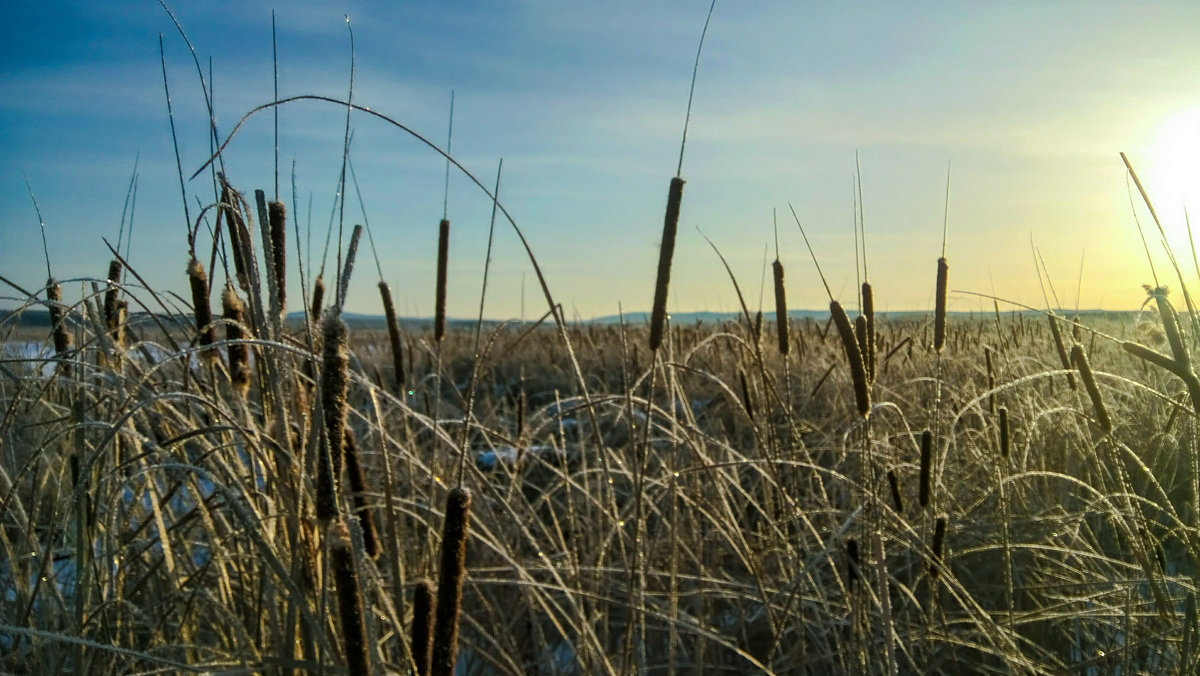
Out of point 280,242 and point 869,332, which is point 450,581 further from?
point 869,332

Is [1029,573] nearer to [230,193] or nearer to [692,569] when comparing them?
[692,569]

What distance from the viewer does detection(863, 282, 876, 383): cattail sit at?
5.23ft

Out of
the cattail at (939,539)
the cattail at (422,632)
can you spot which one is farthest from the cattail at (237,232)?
the cattail at (939,539)

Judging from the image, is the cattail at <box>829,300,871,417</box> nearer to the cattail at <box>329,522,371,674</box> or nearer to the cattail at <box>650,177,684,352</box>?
the cattail at <box>650,177,684,352</box>

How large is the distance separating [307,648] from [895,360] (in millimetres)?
5103

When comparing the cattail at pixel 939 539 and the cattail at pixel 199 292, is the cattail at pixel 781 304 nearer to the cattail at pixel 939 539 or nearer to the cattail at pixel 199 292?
the cattail at pixel 939 539

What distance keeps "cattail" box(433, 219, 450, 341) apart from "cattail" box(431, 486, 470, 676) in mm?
1051

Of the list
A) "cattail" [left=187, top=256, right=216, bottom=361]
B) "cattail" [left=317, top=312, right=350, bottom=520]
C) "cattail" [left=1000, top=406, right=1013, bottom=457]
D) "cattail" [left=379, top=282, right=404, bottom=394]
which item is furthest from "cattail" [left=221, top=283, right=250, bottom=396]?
"cattail" [left=1000, top=406, right=1013, bottom=457]

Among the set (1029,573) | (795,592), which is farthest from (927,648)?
(1029,573)

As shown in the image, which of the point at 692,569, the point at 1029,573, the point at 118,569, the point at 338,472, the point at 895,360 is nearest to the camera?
the point at 338,472

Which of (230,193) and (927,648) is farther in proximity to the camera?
(927,648)

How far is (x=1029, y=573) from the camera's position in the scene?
8.25 ft

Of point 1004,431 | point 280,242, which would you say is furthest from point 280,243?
point 1004,431

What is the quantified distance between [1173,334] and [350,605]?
1.21m
